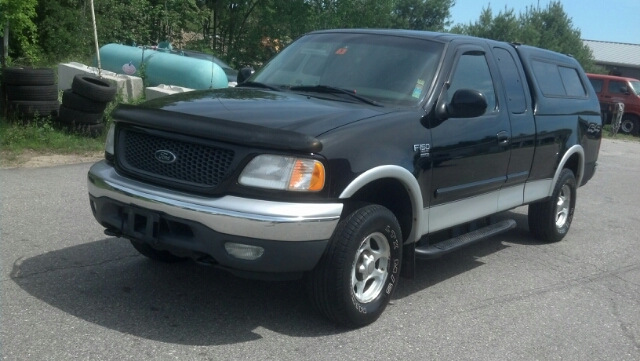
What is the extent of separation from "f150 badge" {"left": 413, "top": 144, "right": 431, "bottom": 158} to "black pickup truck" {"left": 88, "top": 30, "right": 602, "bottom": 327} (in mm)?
13

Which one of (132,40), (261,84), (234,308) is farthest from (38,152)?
(132,40)

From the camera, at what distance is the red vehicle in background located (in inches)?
998

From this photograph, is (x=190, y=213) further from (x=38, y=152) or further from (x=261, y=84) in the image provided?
(x=38, y=152)

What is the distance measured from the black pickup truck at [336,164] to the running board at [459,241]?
2 cm

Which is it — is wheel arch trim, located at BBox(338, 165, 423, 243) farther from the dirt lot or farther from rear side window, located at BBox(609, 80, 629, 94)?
rear side window, located at BBox(609, 80, 629, 94)

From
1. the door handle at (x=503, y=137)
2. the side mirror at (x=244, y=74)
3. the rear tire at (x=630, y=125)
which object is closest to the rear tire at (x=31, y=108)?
the side mirror at (x=244, y=74)

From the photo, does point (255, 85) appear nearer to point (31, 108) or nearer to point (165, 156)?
point (165, 156)

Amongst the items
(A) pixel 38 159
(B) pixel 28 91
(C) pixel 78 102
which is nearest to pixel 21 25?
(B) pixel 28 91

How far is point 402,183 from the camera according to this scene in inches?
195

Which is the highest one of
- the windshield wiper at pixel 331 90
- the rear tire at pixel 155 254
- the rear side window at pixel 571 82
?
the rear side window at pixel 571 82

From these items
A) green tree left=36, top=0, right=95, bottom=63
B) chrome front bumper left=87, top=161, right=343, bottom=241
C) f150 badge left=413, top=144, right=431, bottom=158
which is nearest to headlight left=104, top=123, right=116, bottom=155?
chrome front bumper left=87, top=161, right=343, bottom=241

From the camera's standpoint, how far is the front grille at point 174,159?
14.4 ft

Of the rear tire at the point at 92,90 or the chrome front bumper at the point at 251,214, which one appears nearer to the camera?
the chrome front bumper at the point at 251,214

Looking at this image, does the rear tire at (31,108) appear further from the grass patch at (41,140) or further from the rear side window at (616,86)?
the rear side window at (616,86)
